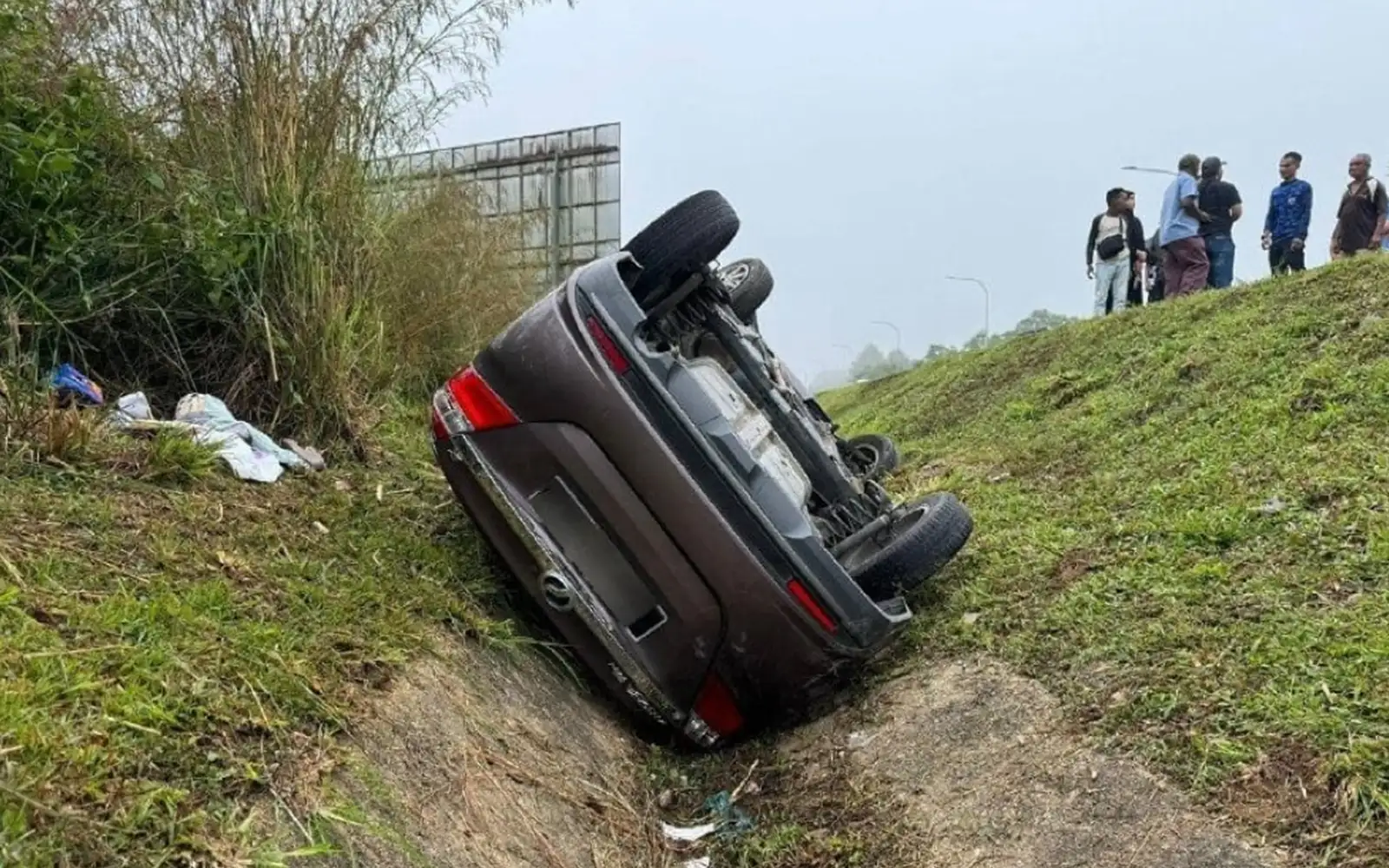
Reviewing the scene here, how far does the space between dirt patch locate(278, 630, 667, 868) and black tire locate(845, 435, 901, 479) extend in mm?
2032

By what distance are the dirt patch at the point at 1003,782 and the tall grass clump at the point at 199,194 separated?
8.07ft

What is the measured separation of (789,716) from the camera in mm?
3156

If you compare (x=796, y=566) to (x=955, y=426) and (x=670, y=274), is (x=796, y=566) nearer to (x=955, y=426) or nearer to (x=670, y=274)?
(x=670, y=274)

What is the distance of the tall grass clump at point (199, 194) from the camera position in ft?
11.3

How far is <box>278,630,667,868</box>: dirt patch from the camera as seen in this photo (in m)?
2.06

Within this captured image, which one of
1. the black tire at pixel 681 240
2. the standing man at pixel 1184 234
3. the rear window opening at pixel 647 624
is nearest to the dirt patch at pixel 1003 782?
the rear window opening at pixel 647 624

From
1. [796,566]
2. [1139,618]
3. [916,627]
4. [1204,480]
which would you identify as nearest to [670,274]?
[796,566]

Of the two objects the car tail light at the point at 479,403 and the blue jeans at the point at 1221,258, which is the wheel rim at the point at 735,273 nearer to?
the car tail light at the point at 479,403

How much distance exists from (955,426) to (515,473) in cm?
454

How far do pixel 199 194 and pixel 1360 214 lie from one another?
28.1 feet

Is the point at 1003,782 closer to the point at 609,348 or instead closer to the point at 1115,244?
the point at 609,348

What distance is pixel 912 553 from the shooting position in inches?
131

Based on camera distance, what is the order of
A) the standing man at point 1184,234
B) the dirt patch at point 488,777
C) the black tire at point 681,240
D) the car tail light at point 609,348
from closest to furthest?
the dirt patch at point 488,777, the car tail light at point 609,348, the black tire at point 681,240, the standing man at point 1184,234

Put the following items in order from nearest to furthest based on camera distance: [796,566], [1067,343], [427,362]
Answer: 1. [796,566]
2. [427,362]
3. [1067,343]
